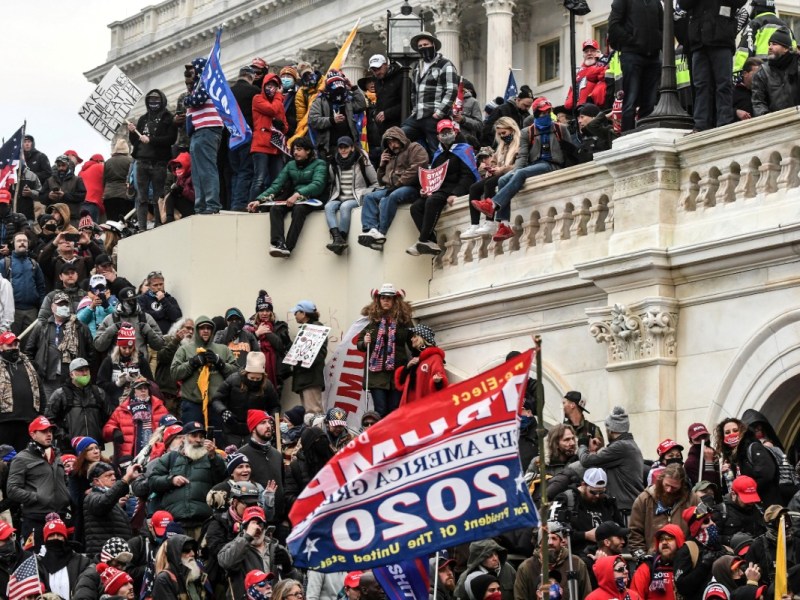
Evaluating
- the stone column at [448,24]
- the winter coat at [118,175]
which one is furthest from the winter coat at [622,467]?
the stone column at [448,24]

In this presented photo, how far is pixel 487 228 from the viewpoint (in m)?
25.6

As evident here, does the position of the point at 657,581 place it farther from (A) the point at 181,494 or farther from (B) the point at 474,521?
(A) the point at 181,494

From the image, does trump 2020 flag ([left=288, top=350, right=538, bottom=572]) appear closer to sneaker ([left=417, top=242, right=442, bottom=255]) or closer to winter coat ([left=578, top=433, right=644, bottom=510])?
winter coat ([left=578, top=433, right=644, bottom=510])

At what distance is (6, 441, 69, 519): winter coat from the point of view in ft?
76.8

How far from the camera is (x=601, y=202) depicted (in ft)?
80.3

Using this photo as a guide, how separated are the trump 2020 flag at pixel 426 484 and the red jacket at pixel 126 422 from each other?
9770mm

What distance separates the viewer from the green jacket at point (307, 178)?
2830 cm

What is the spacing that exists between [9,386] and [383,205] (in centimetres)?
449

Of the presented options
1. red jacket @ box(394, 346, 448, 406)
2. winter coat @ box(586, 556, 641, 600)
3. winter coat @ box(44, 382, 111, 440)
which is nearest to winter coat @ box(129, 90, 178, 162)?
winter coat @ box(44, 382, 111, 440)

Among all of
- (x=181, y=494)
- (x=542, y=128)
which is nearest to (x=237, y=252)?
(x=542, y=128)

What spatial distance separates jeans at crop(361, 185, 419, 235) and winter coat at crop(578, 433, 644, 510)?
6.79m

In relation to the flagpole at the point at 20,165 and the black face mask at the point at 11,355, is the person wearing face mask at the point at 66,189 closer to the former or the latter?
the flagpole at the point at 20,165

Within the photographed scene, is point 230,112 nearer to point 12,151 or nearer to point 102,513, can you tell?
→ point 102,513

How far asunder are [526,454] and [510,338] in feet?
13.5
